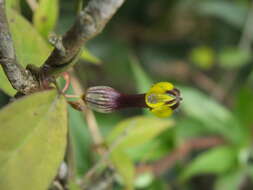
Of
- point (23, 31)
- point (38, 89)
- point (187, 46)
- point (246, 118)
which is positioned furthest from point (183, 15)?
point (38, 89)

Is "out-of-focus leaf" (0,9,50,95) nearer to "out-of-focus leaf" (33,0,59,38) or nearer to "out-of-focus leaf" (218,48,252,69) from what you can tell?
"out-of-focus leaf" (33,0,59,38)

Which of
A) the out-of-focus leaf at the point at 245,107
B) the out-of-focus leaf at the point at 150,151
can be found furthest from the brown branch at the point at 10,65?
the out-of-focus leaf at the point at 245,107

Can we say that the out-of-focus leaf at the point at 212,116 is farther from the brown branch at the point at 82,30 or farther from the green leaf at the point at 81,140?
the brown branch at the point at 82,30

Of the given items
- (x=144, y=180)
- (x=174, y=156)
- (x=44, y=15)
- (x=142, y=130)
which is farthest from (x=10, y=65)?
(x=174, y=156)

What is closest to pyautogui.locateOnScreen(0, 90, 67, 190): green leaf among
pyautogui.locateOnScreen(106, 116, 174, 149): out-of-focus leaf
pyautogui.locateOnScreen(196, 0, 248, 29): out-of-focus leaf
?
pyautogui.locateOnScreen(106, 116, 174, 149): out-of-focus leaf

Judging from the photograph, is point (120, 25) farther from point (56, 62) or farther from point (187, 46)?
point (56, 62)

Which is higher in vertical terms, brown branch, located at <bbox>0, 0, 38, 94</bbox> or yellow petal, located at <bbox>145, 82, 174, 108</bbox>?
brown branch, located at <bbox>0, 0, 38, 94</bbox>
